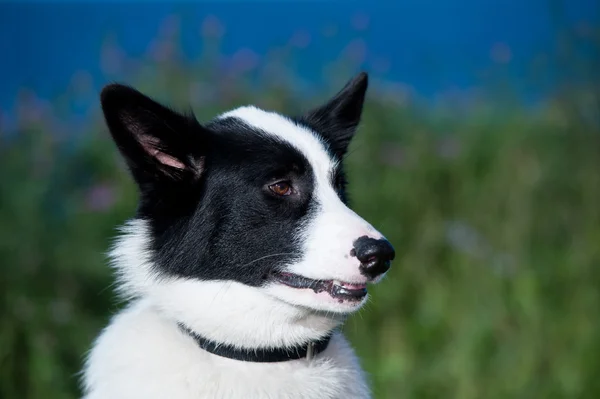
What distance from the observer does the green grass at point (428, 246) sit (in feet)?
15.1

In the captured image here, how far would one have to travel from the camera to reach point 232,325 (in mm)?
2660

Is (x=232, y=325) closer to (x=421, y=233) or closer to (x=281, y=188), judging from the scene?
A: (x=281, y=188)

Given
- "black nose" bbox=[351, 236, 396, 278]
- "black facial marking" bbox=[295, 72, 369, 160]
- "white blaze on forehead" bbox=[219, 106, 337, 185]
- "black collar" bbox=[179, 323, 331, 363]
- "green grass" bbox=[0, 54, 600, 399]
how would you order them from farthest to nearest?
"green grass" bbox=[0, 54, 600, 399] → "black facial marking" bbox=[295, 72, 369, 160] → "white blaze on forehead" bbox=[219, 106, 337, 185] → "black collar" bbox=[179, 323, 331, 363] → "black nose" bbox=[351, 236, 396, 278]

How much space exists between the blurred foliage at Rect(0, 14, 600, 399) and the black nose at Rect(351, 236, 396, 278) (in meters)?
1.85

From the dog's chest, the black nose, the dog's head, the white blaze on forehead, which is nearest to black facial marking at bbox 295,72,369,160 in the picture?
the white blaze on forehead

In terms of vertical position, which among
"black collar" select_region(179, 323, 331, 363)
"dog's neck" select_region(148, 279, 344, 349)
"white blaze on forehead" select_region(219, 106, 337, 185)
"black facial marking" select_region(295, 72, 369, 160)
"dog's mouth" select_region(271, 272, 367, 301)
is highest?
"black facial marking" select_region(295, 72, 369, 160)

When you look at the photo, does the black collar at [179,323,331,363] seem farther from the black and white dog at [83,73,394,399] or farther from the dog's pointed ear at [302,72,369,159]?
the dog's pointed ear at [302,72,369,159]

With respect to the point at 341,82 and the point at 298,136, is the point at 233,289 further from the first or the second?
the point at 341,82

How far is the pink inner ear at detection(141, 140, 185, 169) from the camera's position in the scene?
2711 mm

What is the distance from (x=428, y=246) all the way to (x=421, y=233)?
0.12 m

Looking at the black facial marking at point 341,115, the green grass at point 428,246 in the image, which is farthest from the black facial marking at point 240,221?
the green grass at point 428,246

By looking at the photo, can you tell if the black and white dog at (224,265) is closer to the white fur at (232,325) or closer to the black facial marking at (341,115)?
the white fur at (232,325)

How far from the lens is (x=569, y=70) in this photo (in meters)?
5.93

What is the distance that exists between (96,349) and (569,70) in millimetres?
4331
